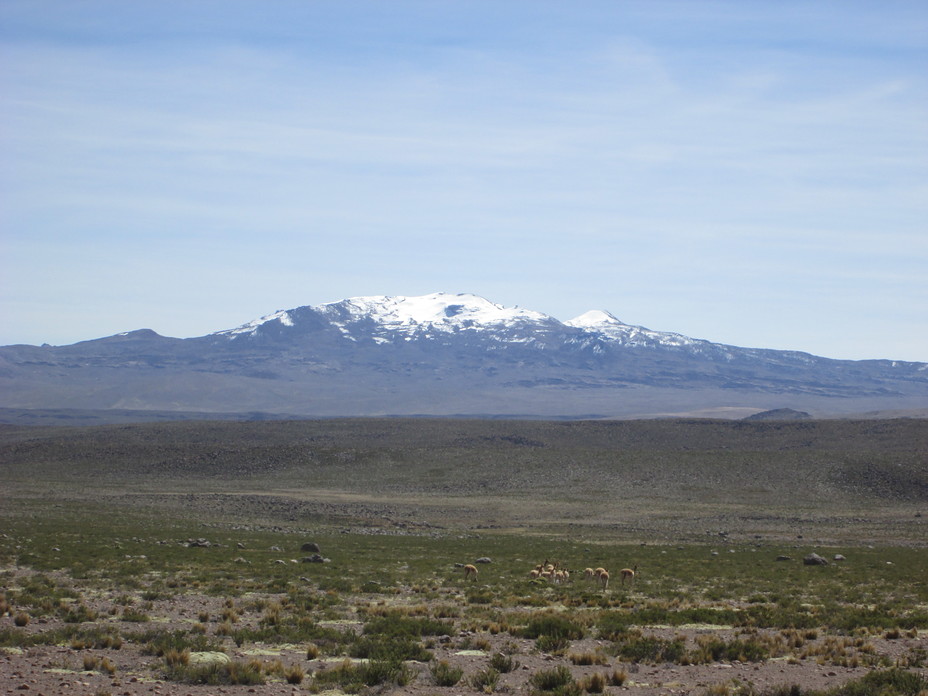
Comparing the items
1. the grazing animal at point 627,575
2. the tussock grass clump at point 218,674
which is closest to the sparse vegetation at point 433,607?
the tussock grass clump at point 218,674

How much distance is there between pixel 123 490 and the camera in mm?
57000

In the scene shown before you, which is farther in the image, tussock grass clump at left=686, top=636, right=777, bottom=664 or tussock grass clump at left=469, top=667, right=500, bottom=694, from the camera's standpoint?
tussock grass clump at left=686, top=636, right=777, bottom=664

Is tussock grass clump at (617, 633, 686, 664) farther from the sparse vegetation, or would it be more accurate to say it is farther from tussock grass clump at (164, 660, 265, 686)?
tussock grass clump at (164, 660, 265, 686)

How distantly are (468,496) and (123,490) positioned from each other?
22018mm

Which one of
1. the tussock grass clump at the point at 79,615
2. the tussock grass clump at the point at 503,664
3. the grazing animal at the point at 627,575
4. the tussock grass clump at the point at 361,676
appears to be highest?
the tussock grass clump at the point at 361,676

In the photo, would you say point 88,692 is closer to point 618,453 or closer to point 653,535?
point 653,535

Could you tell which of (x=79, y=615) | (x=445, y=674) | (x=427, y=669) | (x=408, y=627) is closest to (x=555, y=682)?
(x=445, y=674)

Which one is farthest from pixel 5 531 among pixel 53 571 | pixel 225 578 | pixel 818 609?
pixel 818 609

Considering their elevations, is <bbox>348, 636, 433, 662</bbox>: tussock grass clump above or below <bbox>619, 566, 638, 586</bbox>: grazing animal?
above

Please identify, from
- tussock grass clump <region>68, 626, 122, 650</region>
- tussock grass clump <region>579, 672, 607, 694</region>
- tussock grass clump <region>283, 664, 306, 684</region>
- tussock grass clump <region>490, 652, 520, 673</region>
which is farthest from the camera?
tussock grass clump <region>68, 626, 122, 650</region>

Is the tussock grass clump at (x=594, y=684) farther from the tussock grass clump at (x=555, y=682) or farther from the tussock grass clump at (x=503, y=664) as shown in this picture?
the tussock grass clump at (x=503, y=664)

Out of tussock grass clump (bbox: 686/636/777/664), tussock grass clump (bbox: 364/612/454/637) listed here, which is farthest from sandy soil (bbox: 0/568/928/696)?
tussock grass clump (bbox: 364/612/454/637)

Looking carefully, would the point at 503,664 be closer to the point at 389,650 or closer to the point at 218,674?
the point at 389,650

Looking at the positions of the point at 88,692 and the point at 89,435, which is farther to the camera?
the point at 89,435
